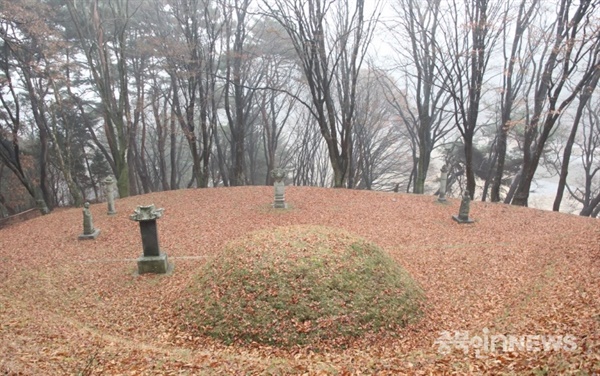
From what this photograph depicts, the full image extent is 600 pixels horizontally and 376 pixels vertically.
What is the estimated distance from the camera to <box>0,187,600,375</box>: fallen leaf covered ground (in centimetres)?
344

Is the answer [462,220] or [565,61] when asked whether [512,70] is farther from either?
[462,220]

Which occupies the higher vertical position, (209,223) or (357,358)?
(209,223)

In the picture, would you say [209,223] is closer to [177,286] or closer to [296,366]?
[177,286]

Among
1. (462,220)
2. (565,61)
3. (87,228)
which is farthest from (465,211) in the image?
(87,228)

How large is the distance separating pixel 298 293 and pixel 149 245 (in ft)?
12.2

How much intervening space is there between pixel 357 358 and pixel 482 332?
155cm

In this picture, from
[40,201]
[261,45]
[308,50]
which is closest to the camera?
[308,50]

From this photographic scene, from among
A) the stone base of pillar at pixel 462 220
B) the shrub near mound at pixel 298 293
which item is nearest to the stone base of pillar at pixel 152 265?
the shrub near mound at pixel 298 293

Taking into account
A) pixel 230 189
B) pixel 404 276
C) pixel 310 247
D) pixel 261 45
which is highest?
pixel 261 45

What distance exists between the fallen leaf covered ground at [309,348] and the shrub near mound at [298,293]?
0.64 feet

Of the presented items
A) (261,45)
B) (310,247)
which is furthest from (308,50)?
(310,247)

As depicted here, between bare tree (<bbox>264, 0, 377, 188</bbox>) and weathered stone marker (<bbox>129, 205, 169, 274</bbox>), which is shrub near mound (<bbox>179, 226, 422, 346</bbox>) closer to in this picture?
weathered stone marker (<bbox>129, 205, 169, 274</bbox>)

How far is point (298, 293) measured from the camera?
14.5 ft

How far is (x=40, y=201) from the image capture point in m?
14.5
